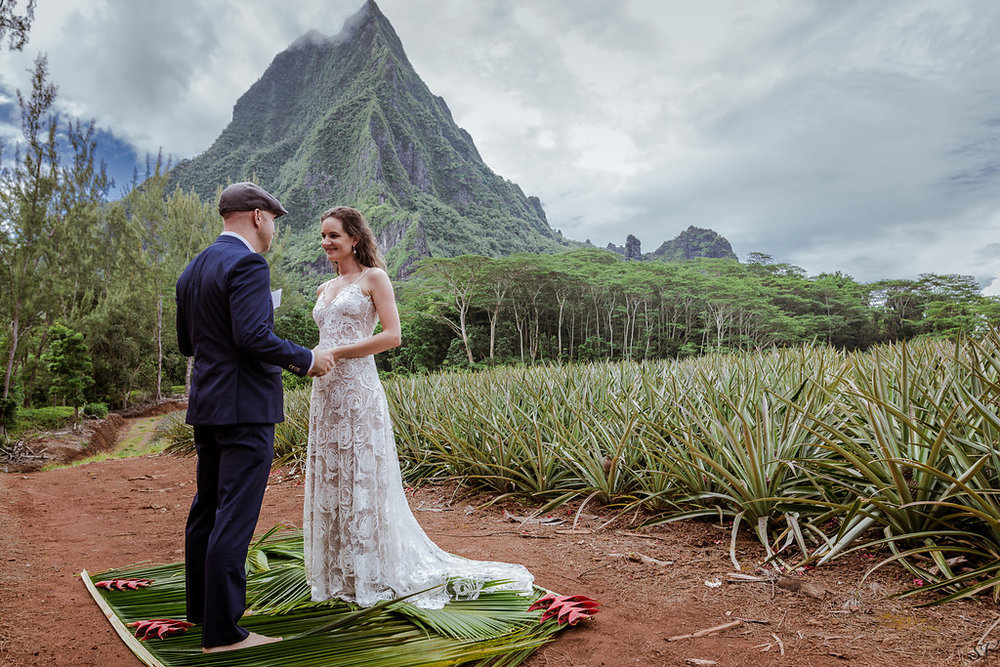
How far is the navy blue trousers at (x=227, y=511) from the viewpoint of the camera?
189 centimetres

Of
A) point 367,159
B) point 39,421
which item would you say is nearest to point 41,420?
point 39,421

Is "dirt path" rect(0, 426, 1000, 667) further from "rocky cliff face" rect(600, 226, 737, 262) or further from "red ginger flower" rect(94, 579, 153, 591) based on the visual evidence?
"rocky cliff face" rect(600, 226, 737, 262)

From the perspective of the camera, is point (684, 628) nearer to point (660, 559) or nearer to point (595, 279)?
point (660, 559)

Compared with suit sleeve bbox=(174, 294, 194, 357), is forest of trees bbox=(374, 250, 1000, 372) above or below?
above

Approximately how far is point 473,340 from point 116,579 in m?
35.1

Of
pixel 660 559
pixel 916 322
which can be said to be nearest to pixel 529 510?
pixel 660 559

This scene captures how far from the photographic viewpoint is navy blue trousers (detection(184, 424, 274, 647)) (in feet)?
6.19

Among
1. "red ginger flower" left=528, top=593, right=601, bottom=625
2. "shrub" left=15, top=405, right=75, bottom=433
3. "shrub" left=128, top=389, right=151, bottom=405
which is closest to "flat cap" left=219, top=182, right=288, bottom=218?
"red ginger flower" left=528, top=593, right=601, bottom=625

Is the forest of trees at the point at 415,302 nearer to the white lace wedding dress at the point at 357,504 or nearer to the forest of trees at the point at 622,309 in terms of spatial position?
the forest of trees at the point at 622,309

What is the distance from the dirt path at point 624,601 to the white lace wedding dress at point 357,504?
52 centimetres

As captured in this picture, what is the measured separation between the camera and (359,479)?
2.44 metres

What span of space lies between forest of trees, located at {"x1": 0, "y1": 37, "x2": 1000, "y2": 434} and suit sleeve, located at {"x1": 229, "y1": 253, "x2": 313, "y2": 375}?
12.3 m

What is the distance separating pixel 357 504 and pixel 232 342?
94 cm

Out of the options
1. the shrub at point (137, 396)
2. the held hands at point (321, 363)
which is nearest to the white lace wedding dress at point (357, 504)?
the held hands at point (321, 363)
